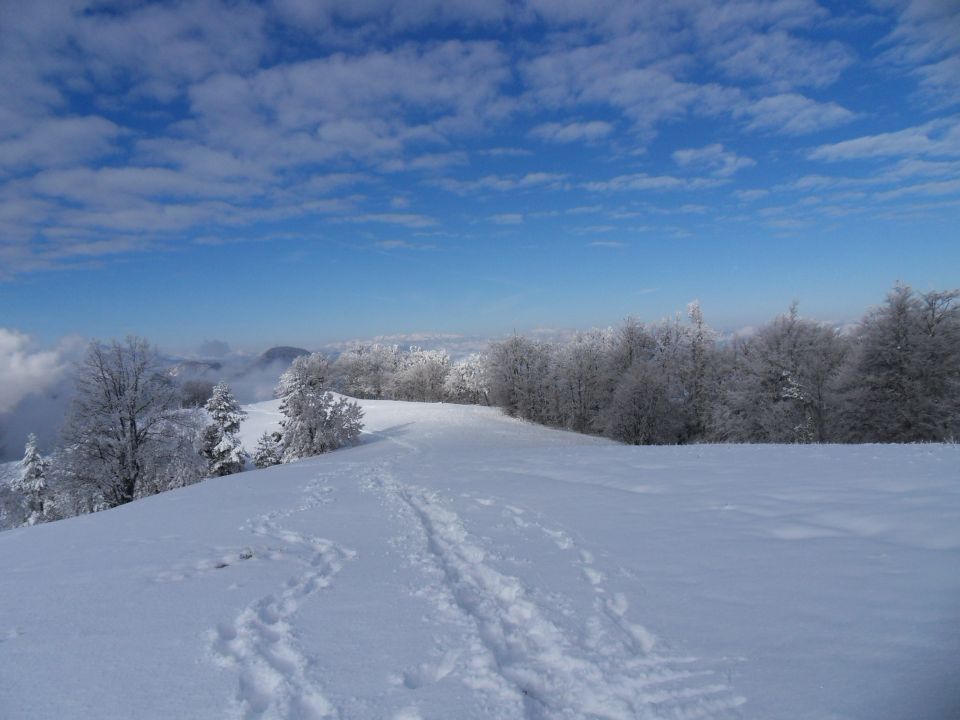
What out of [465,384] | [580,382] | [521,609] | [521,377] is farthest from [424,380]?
[521,609]

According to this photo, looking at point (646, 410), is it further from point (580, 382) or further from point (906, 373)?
point (906, 373)

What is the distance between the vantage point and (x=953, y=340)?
68.3 ft

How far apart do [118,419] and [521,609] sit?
21.2 m

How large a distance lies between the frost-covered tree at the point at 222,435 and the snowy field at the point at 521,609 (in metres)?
23.4

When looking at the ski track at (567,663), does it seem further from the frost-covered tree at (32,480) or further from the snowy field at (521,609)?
the frost-covered tree at (32,480)

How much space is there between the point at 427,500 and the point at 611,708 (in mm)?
7293

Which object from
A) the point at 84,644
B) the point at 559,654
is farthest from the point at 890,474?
the point at 84,644

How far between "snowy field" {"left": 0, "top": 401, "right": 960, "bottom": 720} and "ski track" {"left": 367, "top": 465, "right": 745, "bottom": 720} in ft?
0.06

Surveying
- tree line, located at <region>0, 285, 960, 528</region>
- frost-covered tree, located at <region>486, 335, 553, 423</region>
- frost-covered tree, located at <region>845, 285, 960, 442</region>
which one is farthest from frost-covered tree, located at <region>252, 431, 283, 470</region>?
frost-covered tree, located at <region>845, 285, 960, 442</region>

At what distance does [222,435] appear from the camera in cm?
3119

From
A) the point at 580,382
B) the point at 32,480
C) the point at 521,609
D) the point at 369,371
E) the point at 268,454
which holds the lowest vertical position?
the point at 32,480

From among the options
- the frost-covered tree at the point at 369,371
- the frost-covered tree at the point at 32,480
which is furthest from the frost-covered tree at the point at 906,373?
the frost-covered tree at the point at 369,371

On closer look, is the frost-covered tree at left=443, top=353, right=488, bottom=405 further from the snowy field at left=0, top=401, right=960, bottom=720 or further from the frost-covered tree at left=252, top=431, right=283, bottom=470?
the snowy field at left=0, top=401, right=960, bottom=720

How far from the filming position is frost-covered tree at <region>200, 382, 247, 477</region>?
99.2 feet
